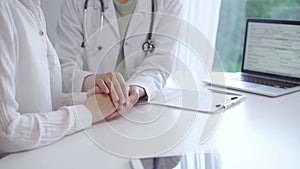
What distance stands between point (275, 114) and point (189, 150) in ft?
1.37

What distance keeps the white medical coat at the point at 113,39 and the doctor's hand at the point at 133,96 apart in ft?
0.53

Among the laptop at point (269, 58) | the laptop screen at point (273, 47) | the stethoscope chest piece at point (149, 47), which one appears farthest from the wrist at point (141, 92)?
the laptop screen at point (273, 47)

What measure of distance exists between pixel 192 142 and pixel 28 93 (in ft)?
A: 1.30

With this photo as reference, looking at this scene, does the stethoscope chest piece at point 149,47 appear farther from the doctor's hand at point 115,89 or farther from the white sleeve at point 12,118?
the white sleeve at point 12,118

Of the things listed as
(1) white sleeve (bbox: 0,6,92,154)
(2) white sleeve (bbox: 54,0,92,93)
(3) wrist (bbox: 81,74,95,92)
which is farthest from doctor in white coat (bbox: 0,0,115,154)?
(2) white sleeve (bbox: 54,0,92,93)

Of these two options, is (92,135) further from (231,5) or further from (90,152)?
(231,5)

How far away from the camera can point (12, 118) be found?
2.22 ft

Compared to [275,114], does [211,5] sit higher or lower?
higher

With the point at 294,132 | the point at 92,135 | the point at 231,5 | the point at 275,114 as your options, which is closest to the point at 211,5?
the point at 231,5

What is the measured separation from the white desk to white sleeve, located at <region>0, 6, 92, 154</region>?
0.9 inches

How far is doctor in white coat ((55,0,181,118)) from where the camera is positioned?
4.08ft

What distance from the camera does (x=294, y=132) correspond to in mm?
879

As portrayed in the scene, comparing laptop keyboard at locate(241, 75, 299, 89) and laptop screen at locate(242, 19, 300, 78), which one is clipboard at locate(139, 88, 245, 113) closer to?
laptop keyboard at locate(241, 75, 299, 89)

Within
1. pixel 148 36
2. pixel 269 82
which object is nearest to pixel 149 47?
pixel 148 36
